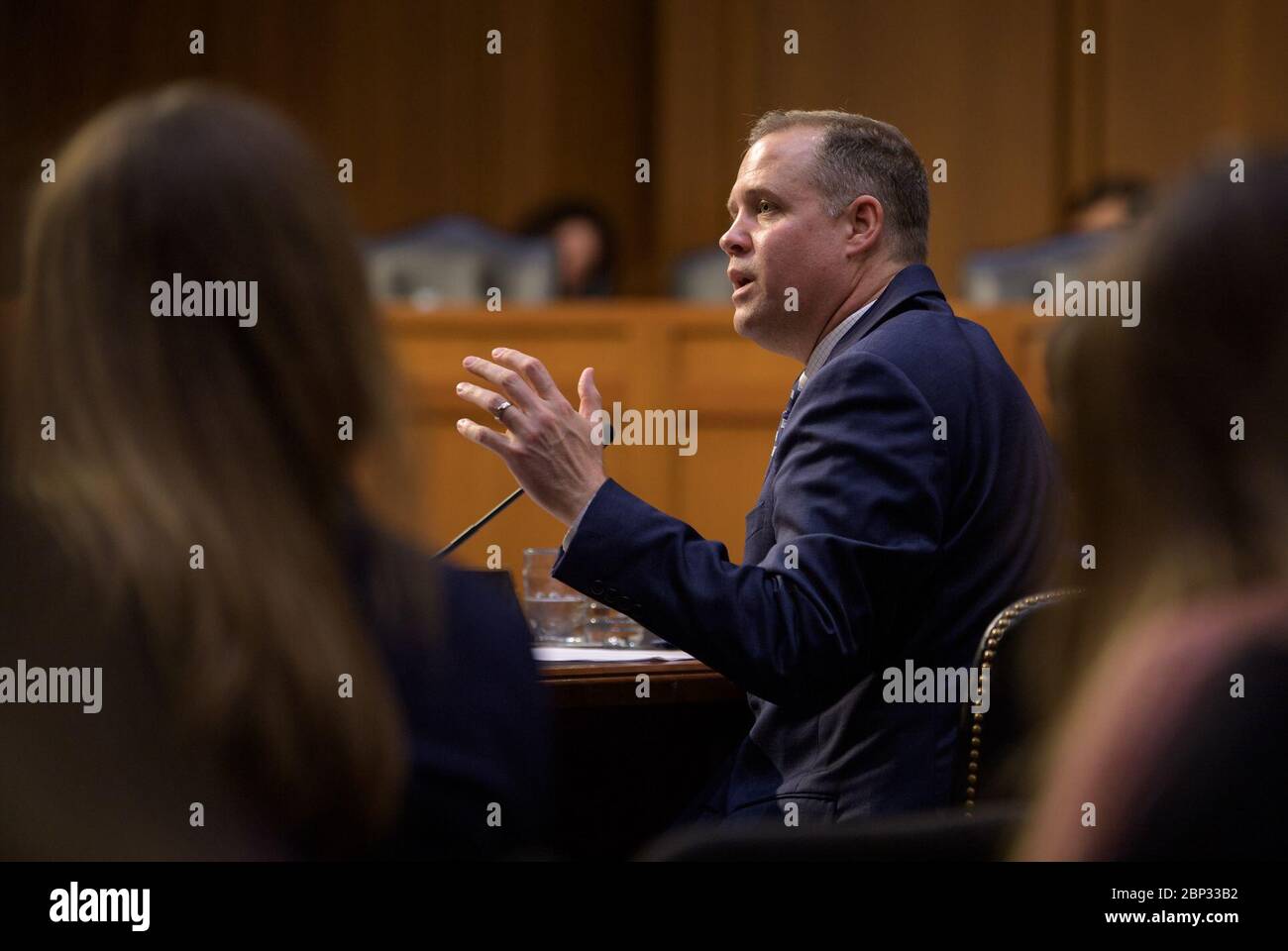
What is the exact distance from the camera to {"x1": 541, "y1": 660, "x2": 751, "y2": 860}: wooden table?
6.86 ft

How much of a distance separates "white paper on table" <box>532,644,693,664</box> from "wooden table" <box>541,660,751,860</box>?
0.08m

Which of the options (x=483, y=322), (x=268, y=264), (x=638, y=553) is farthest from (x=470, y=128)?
(x=268, y=264)

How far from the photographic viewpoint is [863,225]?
1965 mm

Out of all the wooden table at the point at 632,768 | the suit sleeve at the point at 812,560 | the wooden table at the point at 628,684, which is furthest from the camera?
the wooden table at the point at 632,768

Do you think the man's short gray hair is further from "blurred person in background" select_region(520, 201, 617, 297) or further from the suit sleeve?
"blurred person in background" select_region(520, 201, 617, 297)

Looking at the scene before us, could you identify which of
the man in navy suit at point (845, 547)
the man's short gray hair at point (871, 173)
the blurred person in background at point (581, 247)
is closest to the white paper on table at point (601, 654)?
the man in navy suit at point (845, 547)

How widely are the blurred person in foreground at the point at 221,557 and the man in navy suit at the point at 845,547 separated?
1.79ft

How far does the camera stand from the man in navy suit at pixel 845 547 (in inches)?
62.0

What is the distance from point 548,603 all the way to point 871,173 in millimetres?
741

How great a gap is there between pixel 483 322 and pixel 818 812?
10.8 ft

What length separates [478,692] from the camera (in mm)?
1034

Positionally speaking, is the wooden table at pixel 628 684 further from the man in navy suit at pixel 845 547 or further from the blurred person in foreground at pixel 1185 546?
the blurred person in foreground at pixel 1185 546
